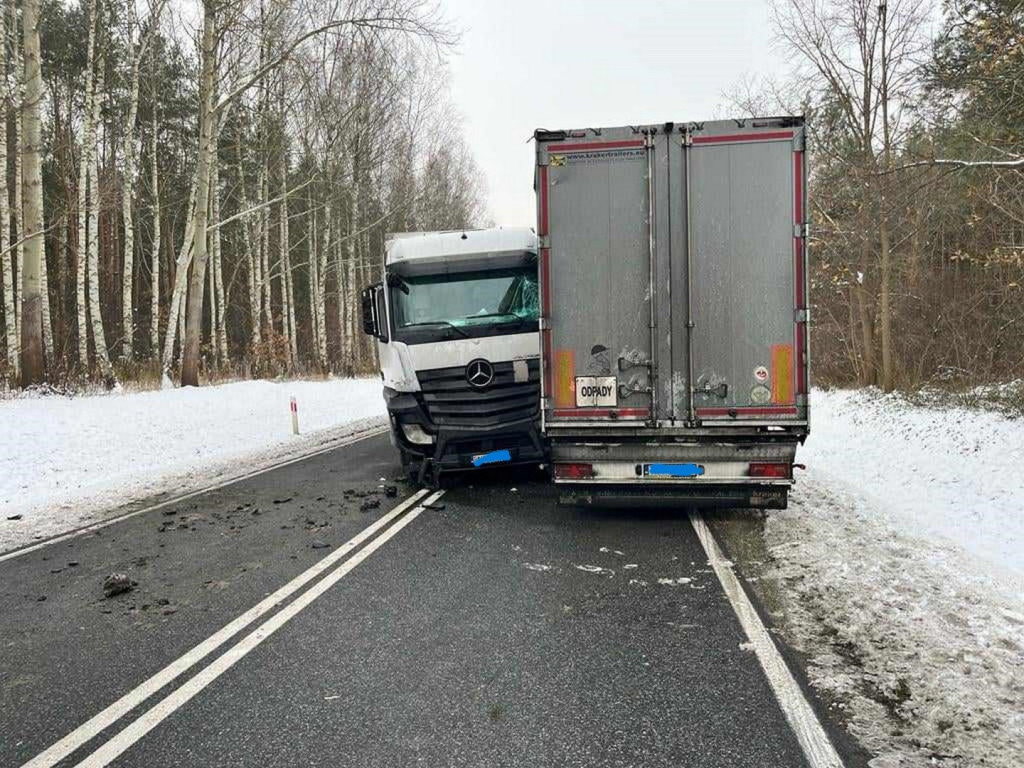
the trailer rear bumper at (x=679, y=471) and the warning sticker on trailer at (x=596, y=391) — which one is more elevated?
the warning sticker on trailer at (x=596, y=391)

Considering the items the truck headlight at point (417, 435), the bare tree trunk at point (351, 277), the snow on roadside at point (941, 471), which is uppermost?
the bare tree trunk at point (351, 277)

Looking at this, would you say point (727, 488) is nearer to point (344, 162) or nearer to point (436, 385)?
point (436, 385)

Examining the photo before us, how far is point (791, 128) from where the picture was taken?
566 cm

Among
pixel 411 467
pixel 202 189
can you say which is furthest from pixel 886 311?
pixel 202 189

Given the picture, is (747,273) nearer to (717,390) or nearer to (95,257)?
(717,390)

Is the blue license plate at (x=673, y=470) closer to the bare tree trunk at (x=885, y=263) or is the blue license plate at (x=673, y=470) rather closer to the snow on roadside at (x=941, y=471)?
the snow on roadside at (x=941, y=471)

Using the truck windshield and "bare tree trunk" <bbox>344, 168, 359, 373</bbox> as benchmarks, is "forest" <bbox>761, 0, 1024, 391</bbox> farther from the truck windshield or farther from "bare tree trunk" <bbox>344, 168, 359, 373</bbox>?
"bare tree trunk" <bbox>344, 168, 359, 373</bbox>

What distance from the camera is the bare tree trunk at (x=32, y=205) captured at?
13336mm

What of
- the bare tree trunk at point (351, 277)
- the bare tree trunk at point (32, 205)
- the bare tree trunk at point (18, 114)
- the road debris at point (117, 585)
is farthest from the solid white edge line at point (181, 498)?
the bare tree trunk at point (351, 277)

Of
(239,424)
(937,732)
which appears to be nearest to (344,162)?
(239,424)

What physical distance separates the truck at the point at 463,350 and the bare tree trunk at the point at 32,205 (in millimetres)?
9629

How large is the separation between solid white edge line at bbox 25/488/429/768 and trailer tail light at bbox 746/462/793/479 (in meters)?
3.65

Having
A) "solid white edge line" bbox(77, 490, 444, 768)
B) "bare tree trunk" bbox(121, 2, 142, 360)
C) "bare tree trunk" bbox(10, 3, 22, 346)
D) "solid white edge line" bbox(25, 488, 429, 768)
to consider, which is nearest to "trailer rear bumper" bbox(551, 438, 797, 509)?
"solid white edge line" bbox(77, 490, 444, 768)

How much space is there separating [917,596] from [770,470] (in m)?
1.71
